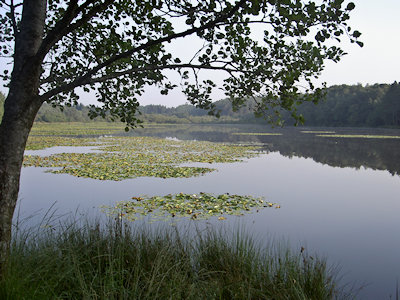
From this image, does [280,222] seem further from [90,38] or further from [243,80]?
[90,38]

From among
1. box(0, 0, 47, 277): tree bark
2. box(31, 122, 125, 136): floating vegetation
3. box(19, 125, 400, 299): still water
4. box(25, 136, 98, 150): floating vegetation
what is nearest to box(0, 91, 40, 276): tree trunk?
box(0, 0, 47, 277): tree bark

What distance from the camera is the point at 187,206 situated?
9422 millimetres

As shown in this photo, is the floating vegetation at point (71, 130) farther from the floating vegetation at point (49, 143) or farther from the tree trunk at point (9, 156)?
the tree trunk at point (9, 156)

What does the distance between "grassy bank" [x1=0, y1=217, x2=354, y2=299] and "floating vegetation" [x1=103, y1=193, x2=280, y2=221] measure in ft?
11.5

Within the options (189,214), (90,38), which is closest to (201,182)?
(189,214)

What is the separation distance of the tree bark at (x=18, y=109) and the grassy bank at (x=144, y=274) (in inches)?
15.7

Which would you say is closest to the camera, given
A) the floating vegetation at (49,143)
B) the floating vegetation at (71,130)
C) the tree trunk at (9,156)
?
the tree trunk at (9,156)

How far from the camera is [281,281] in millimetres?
4348

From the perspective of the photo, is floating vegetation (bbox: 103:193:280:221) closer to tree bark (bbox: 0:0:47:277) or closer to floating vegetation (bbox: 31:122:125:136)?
tree bark (bbox: 0:0:47:277)

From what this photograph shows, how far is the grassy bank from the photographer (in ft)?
11.4

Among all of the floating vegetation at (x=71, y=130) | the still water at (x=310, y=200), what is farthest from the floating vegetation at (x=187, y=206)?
the floating vegetation at (x=71, y=130)

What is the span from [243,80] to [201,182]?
29.8 feet

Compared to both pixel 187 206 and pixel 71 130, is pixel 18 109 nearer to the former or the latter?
pixel 187 206

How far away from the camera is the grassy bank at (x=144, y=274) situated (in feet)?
11.4
